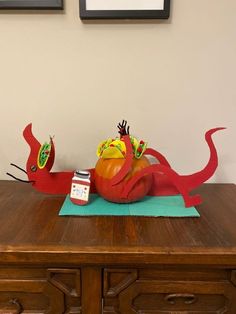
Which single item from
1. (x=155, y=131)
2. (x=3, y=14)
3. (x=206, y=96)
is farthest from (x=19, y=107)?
(x=206, y=96)

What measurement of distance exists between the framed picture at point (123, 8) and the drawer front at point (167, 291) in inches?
31.1

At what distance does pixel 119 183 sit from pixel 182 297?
31cm

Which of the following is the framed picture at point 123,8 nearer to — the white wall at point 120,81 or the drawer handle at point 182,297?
the white wall at point 120,81

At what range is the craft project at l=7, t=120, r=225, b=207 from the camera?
70 centimetres

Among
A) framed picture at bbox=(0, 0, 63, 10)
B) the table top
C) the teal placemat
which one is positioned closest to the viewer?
the table top

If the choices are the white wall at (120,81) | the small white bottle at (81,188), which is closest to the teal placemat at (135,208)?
the small white bottle at (81,188)

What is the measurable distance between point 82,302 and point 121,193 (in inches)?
11.0

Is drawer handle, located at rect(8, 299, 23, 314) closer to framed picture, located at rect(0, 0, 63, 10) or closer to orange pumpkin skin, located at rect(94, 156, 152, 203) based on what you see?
orange pumpkin skin, located at rect(94, 156, 152, 203)

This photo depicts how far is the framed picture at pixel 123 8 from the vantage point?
0.85 meters

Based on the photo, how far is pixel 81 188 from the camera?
71 cm

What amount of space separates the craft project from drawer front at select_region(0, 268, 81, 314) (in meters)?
0.25

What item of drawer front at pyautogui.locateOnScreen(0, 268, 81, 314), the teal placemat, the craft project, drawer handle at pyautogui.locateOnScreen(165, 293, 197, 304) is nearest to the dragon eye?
the craft project

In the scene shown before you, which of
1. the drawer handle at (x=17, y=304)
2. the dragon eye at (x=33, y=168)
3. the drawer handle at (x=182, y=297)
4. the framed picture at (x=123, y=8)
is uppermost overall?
the framed picture at (x=123, y=8)

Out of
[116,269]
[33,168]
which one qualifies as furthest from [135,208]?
[33,168]
